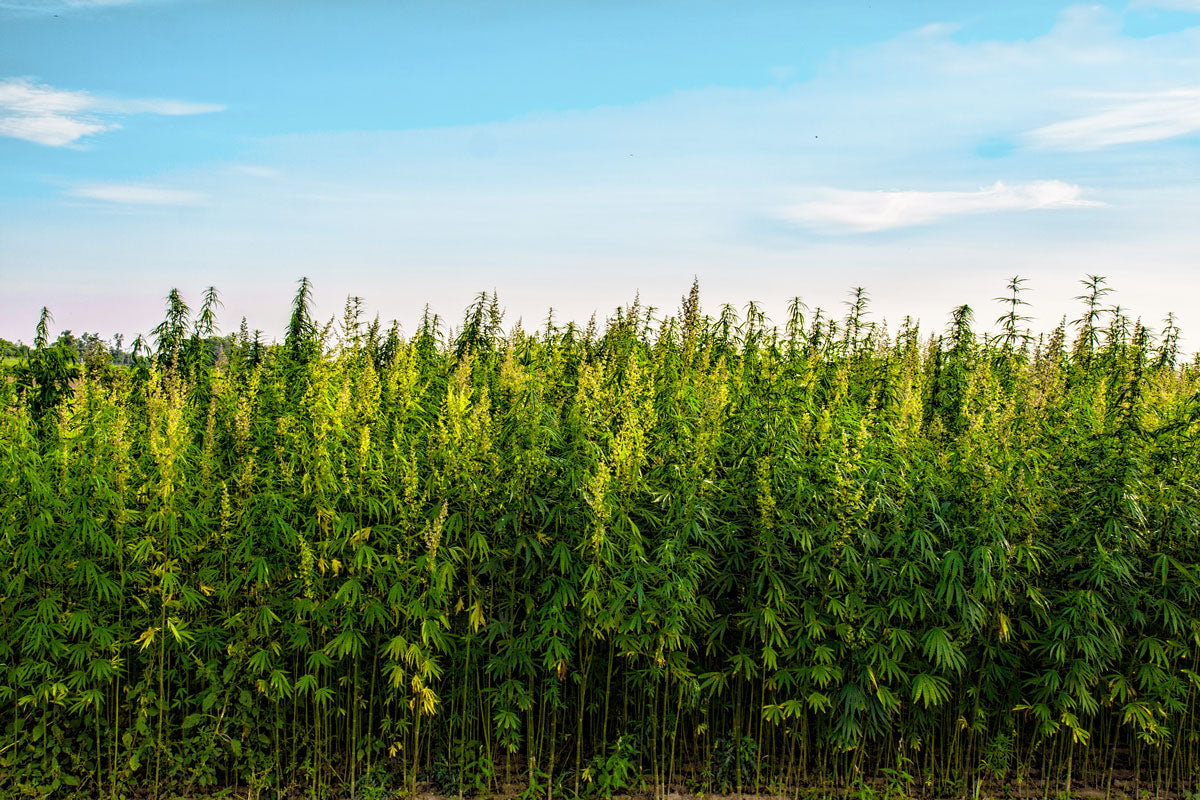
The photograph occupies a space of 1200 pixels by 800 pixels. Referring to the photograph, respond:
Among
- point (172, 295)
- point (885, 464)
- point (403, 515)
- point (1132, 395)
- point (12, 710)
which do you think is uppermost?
point (172, 295)

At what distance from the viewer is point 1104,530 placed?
549cm

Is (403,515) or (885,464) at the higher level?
(885,464)

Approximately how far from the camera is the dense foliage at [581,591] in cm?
515

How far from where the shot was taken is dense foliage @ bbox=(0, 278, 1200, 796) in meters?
5.15

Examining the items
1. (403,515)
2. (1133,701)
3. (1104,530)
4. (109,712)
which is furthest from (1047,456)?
(109,712)

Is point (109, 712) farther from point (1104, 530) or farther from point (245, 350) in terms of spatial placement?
point (1104, 530)

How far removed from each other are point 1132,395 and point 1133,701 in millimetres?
2173

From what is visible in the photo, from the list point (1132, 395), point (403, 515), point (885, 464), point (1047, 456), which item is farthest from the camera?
point (1132, 395)

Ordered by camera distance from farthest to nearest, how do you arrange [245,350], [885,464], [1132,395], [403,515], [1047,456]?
[245,350] → [1132,395] → [1047,456] → [885,464] → [403,515]

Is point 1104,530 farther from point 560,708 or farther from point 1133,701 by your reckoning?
point 560,708

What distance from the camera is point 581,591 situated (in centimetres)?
517

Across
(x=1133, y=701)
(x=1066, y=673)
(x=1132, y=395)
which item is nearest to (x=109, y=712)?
(x=1066, y=673)

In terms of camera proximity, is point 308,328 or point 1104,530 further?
point 308,328

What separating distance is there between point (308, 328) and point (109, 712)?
136 inches
